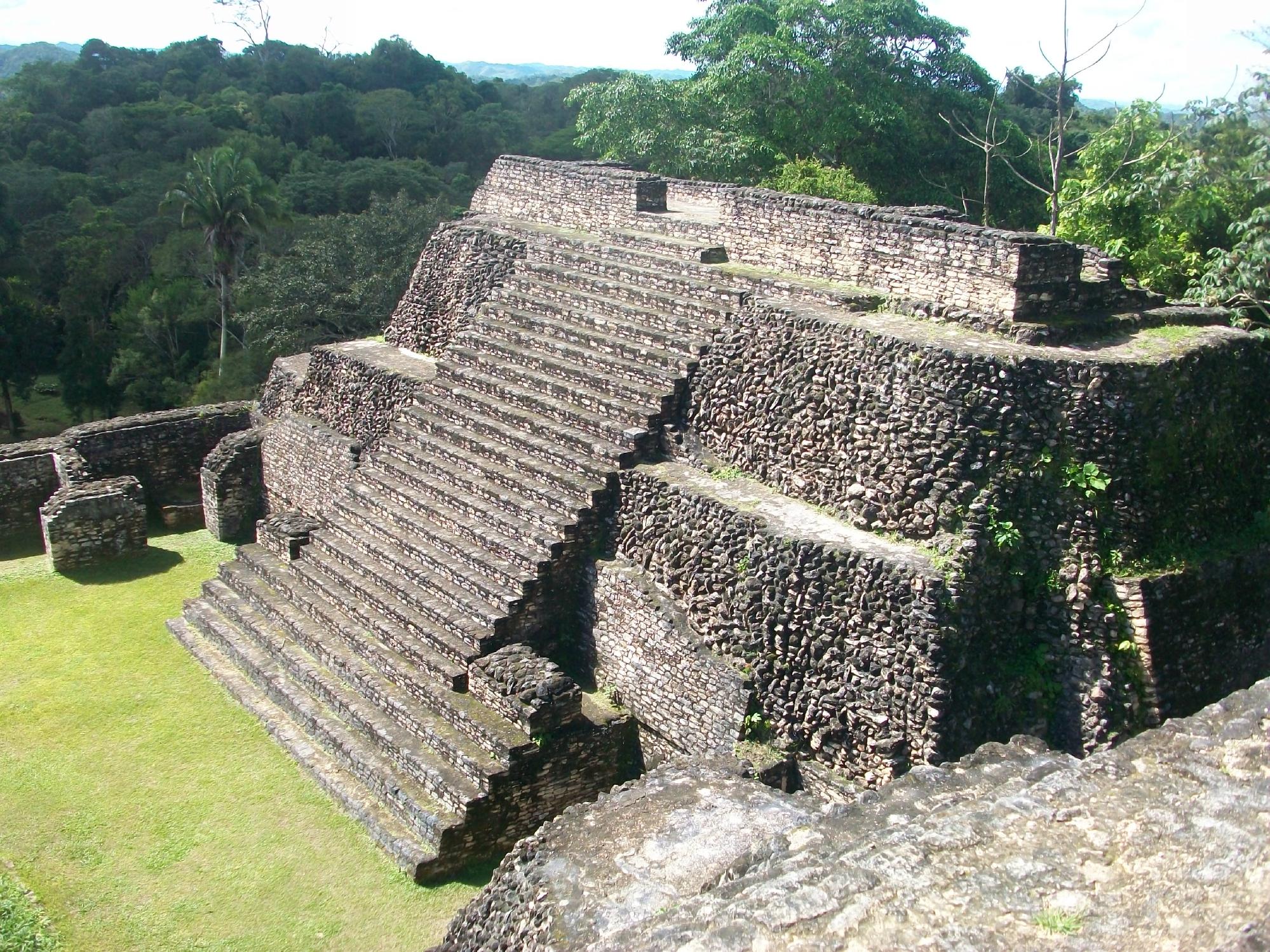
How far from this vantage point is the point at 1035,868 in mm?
4668

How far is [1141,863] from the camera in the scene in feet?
14.9

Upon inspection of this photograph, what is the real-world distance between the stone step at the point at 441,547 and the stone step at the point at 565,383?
1494 mm

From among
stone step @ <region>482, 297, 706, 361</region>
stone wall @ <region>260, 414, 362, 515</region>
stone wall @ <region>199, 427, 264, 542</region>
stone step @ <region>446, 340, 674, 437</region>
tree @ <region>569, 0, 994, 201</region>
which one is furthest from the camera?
tree @ <region>569, 0, 994, 201</region>

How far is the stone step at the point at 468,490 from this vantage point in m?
10.1

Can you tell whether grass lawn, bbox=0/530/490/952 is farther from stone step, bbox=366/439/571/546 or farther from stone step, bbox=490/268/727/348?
stone step, bbox=490/268/727/348

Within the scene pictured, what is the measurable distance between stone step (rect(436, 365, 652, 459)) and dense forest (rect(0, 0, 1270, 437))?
18.5ft

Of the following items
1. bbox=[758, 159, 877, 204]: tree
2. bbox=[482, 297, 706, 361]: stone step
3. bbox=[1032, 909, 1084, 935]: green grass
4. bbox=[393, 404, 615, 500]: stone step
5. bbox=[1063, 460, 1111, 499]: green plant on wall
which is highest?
bbox=[758, 159, 877, 204]: tree

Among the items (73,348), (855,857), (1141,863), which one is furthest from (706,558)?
(73,348)

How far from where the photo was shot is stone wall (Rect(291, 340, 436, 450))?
13305 millimetres

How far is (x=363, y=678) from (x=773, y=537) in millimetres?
3728

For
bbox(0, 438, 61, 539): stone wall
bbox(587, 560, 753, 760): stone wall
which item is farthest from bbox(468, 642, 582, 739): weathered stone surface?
bbox(0, 438, 61, 539): stone wall

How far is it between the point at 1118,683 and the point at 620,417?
15.0 feet

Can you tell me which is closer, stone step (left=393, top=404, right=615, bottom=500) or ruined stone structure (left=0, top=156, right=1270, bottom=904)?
ruined stone structure (left=0, top=156, right=1270, bottom=904)

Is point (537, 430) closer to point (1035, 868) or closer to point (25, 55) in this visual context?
point (1035, 868)
